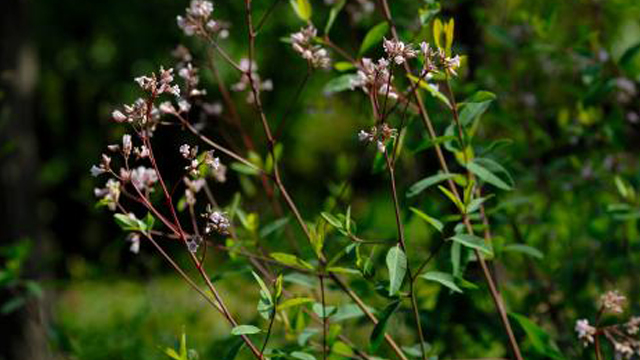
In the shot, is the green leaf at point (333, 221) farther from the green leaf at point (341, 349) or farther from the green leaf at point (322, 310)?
the green leaf at point (341, 349)

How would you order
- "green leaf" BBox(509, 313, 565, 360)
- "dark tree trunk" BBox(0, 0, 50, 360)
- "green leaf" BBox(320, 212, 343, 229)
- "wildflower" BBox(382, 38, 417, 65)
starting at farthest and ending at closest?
"dark tree trunk" BBox(0, 0, 50, 360) < "green leaf" BBox(509, 313, 565, 360) < "green leaf" BBox(320, 212, 343, 229) < "wildflower" BBox(382, 38, 417, 65)

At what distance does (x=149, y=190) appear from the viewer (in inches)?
75.2

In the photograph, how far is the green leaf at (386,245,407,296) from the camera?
1581mm

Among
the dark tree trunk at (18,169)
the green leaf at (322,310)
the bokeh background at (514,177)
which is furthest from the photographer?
the dark tree trunk at (18,169)

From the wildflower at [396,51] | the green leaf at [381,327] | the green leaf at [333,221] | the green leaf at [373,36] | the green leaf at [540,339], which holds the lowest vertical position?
the green leaf at [540,339]

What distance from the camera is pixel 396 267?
5.29 ft

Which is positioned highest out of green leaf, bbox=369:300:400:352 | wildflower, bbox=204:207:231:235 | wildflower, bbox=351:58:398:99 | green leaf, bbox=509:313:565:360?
wildflower, bbox=351:58:398:99

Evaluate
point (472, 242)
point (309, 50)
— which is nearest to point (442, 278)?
point (472, 242)

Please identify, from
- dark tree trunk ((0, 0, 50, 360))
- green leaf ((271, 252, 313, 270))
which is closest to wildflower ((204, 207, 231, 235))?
green leaf ((271, 252, 313, 270))

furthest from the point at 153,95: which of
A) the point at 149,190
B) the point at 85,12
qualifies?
the point at 85,12

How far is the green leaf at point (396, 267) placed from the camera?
158 centimetres

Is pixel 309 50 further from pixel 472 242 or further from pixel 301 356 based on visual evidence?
pixel 301 356

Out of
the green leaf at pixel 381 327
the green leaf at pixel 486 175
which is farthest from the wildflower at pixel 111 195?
the green leaf at pixel 486 175

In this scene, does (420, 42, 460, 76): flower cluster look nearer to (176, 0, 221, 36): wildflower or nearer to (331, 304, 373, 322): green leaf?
(176, 0, 221, 36): wildflower
